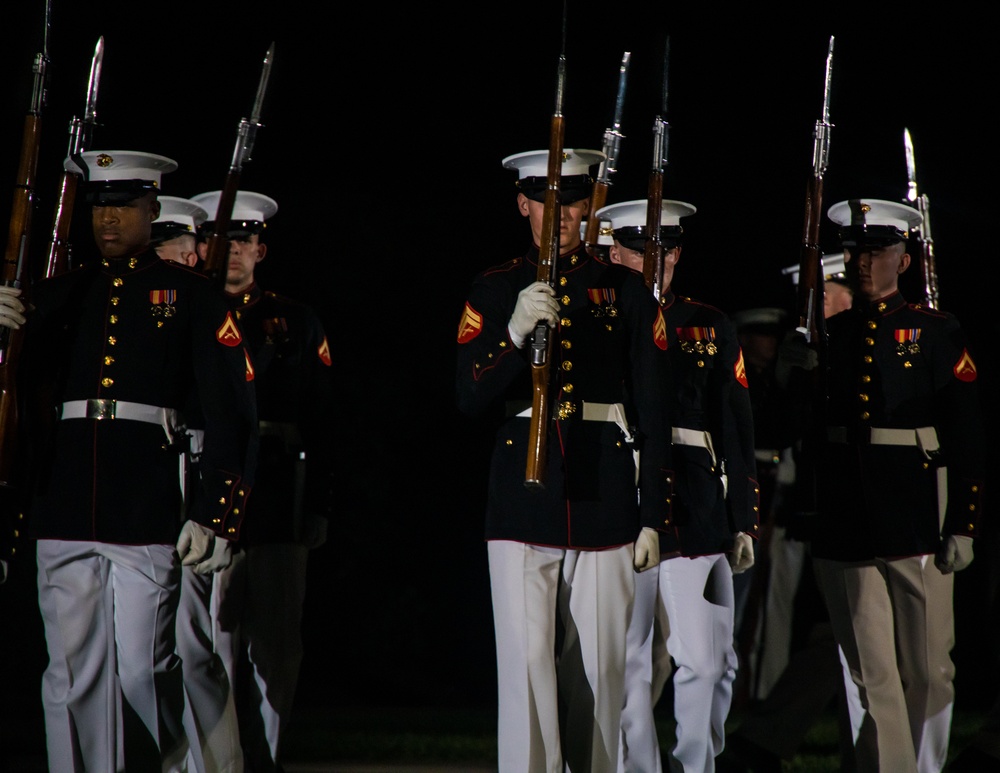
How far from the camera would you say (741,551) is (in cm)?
616

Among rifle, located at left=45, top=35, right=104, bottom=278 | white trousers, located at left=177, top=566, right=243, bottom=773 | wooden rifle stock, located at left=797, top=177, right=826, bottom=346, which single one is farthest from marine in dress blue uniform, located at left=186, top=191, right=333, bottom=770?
wooden rifle stock, located at left=797, top=177, right=826, bottom=346

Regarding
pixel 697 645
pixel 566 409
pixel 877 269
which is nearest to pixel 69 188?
pixel 566 409

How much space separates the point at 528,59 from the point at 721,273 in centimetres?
201

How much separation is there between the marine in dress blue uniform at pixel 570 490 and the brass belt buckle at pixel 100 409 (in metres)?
1.25

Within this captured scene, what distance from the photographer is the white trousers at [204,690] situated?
5559mm

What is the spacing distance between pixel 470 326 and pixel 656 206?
1.72 metres

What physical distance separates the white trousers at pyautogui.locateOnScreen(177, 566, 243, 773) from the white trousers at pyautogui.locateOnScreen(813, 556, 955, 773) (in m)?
2.52

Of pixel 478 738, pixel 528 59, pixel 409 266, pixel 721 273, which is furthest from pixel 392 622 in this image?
pixel 528 59

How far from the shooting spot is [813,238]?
6527mm

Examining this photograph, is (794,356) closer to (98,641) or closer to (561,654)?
(561,654)

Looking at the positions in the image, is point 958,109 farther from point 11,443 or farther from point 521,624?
point 11,443

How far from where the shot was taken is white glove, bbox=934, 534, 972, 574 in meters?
5.81

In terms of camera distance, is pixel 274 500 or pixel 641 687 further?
pixel 274 500

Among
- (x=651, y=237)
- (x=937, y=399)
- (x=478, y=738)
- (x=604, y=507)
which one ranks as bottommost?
(x=478, y=738)
